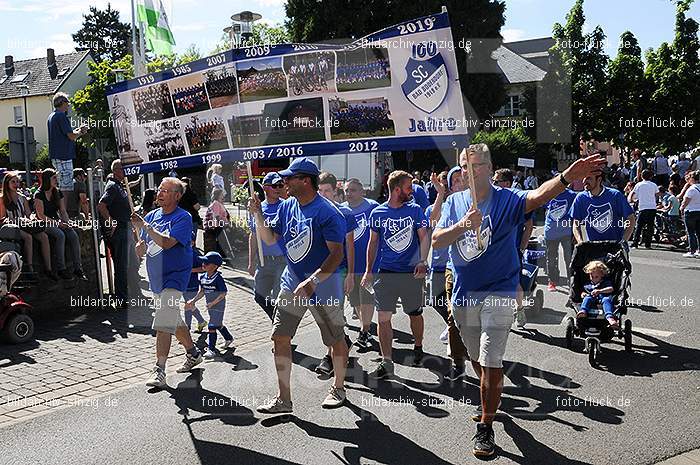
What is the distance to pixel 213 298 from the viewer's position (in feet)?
26.2

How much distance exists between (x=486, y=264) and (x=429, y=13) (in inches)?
1307

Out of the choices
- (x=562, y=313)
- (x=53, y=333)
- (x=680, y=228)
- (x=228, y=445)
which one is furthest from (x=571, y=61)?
(x=228, y=445)

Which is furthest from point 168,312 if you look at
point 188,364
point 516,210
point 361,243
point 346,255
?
point 516,210

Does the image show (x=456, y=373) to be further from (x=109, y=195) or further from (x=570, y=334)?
(x=109, y=195)

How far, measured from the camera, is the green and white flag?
19.7 meters

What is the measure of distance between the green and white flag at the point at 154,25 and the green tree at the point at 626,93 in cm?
1915

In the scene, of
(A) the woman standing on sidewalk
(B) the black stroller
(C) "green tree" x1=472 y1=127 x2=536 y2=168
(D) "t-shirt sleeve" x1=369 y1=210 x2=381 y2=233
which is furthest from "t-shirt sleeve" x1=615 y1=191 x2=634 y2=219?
(C) "green tree" x1=472 y1=127 x2=536 y2=168

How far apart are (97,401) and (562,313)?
20.2 feet

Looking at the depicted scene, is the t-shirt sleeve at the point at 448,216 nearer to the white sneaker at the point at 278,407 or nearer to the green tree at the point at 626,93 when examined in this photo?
the white sneaker at the point at 278,407

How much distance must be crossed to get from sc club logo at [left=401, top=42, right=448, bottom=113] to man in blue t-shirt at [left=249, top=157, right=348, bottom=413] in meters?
3.06

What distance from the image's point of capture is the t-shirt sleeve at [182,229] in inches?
257

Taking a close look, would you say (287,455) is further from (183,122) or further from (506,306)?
(183,122)

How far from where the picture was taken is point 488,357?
4.90 metres

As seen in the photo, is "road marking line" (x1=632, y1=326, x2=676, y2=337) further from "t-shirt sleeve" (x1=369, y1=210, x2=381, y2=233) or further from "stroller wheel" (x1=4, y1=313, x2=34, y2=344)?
"stroller wheel" (x1=4, y1=313, x2=34, y2=344)
